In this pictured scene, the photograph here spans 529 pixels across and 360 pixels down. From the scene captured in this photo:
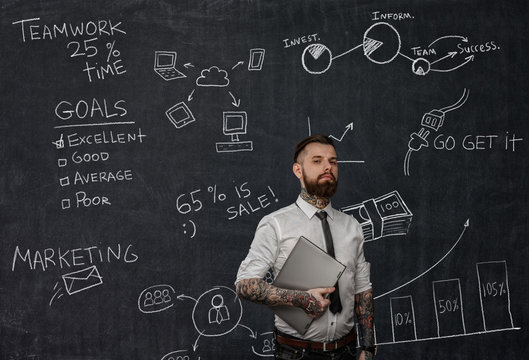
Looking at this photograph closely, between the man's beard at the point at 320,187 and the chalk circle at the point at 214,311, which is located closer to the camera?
the man's beard at the point at 320,187

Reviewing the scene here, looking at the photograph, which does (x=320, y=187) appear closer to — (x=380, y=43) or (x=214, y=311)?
(x=214, y=311)

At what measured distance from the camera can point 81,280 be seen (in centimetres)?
287

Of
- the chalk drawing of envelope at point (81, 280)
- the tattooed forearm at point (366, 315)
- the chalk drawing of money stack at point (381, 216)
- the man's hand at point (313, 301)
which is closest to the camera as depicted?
the man's hand at point (313, 301)

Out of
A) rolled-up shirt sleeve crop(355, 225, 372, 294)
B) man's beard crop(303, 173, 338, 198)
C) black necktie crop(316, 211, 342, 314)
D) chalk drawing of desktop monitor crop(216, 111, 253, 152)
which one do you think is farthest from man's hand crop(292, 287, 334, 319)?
chalk drawing of desktop monitor crop(216, 111, 253, 152)

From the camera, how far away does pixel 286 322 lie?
6.47 ft

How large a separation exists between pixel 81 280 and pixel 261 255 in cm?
138

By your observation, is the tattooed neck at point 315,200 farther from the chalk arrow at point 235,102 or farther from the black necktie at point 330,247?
the chalk arrow at point 235,102

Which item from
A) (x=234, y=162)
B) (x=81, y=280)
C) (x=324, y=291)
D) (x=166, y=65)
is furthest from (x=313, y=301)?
(x=166, y=65)

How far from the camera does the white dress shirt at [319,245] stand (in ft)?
6.54

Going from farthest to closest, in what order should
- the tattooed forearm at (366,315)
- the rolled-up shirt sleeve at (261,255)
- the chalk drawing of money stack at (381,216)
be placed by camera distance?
1. the chalk drawing of money stack at (381,216)
2. the tattooed forearm at (366,315)
3. the rolled-up shirt sleeve at (261,255)

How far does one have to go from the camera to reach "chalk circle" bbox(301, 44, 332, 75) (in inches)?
118

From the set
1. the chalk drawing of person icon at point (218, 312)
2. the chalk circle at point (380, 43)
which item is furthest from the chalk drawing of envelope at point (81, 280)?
the chalk circle at point (380, 43)

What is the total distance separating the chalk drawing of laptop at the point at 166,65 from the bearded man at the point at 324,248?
119 cm

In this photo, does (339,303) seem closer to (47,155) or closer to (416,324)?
(416,324)
